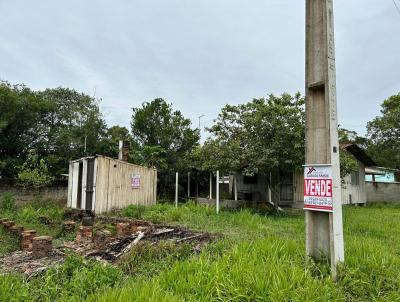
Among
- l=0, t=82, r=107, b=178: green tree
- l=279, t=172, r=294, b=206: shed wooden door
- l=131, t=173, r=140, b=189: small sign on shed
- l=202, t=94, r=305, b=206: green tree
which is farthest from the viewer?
l=0, t=82, r=107, b=178: green tree

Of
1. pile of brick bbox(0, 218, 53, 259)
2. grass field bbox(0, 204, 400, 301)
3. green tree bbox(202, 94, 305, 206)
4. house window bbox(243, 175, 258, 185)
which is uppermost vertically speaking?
green tree bbox(202, 94, 305, 206)

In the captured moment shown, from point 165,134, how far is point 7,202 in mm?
8401

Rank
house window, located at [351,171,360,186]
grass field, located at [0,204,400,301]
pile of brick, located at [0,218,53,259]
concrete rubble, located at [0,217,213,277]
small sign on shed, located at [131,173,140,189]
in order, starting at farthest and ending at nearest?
house window, located at [351,171,360,186] → small sign on shed, located at [131,173,140,189] → pile of brick, located at [0,218,53,259] → concrete rubble, located at [0,217,213,277] → grass field, located at [0,204,400,301]

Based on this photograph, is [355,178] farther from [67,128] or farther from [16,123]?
[16,123]

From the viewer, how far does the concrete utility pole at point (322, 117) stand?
3.72 metres

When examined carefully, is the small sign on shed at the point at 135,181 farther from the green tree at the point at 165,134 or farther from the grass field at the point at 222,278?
the grass field at the point at 222,278

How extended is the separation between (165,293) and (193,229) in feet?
12.4

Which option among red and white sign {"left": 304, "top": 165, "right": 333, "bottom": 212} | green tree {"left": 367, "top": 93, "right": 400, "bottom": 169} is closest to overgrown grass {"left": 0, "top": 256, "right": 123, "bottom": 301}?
red and white sign {"left": 304, "top": 165, "right": 333, "bottom": 212}

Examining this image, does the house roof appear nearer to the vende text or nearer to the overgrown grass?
the vende text

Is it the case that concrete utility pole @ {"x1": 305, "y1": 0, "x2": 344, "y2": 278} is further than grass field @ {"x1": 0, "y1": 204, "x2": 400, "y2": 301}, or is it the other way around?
concrete utility pole @ {"x1": 305, "y1": 0, "x2": 344, "y2": 278}

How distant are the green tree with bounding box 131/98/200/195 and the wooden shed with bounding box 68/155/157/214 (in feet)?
17.2

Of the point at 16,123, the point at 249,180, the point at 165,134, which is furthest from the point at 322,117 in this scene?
the point at 16,123

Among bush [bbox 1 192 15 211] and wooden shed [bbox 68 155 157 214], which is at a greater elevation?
wooden shed [bbox 68 155 157 214]

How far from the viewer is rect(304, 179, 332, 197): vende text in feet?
12.3
